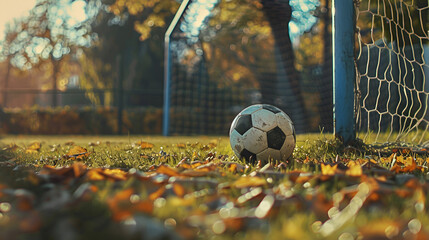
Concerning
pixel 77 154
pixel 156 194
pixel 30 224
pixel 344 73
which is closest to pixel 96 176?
pixel 156 194

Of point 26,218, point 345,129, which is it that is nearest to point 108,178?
point 26,218

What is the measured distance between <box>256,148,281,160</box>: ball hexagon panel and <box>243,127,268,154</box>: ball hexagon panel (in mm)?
29

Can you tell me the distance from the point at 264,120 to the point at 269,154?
0.28m

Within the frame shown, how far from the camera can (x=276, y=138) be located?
3137 mm

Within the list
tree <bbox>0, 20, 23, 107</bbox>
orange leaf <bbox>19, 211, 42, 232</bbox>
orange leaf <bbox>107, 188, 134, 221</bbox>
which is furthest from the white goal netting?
tree <bbox>0, 20, 23, 107</bbox>

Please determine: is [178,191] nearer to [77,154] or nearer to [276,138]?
[276,138]

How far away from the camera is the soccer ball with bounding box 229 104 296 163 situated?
3127 mm

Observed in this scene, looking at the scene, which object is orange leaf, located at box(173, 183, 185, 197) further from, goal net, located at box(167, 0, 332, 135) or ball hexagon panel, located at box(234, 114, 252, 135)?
goal net, located at box(167, 0, 332, 135)

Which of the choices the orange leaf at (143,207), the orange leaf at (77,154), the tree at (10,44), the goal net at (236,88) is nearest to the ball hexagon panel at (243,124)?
the orange leaf at (77,154)

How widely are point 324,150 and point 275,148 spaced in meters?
0.79

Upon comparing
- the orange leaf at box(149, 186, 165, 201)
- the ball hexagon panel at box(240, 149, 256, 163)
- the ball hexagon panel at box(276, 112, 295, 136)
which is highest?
the ball hexagon panel at box(276, 112, 295, 136)

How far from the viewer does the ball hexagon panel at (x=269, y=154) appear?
3.12 meters

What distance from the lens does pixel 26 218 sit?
118 centimetres

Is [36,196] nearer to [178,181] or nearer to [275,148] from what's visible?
[178,181]
